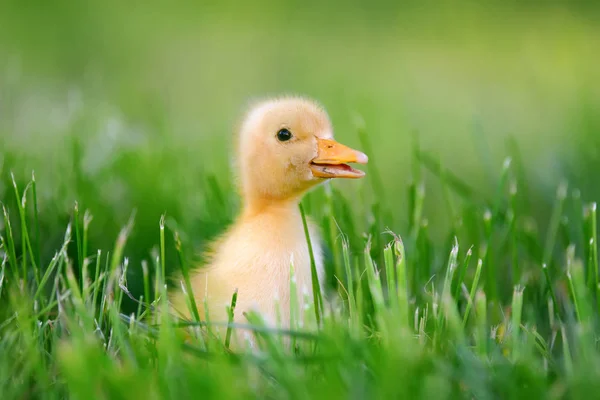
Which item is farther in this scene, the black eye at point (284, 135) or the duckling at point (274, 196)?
the black eye at point (284, 135)

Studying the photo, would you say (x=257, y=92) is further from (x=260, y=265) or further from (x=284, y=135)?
(x=260, y=265)

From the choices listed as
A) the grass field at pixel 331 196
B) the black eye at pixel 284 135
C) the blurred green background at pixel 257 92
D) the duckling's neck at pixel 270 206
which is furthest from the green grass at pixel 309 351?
the blurred green background at pixel 257 92

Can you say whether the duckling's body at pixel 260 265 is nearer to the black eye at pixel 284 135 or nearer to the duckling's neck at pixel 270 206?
the duckling's neck at pixel 270 206

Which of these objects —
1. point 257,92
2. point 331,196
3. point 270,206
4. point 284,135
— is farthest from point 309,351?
point 257,92

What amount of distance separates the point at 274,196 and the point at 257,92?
316cm

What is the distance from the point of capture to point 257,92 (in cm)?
533

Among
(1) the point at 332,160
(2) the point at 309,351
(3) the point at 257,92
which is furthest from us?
(3) the point at 257,92

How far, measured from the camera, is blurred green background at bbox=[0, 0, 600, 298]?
10.1 feet

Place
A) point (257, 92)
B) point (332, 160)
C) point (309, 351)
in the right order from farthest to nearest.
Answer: point (257, 92)
point (332, 160)
point (309, 351)

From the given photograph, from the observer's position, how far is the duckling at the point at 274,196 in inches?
80.4

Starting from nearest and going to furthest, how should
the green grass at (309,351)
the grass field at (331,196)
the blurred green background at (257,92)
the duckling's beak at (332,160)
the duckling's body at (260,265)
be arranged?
1. the green grass at (309,351)
2. the grass field at (331,196)
3. the duckling's body at (260,265)
4. the duckling's beak at (332,160)
5. the blurred green background at (257,92)

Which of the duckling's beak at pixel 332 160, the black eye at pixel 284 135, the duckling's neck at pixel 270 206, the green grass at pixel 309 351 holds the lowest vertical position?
the green grass at pixel 309 351

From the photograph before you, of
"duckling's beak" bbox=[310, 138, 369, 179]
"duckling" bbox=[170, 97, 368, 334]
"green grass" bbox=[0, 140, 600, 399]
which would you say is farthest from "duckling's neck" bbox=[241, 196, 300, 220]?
"green grass" bbox=[0, 140, 600, 399]

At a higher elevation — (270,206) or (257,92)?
(257,92)
